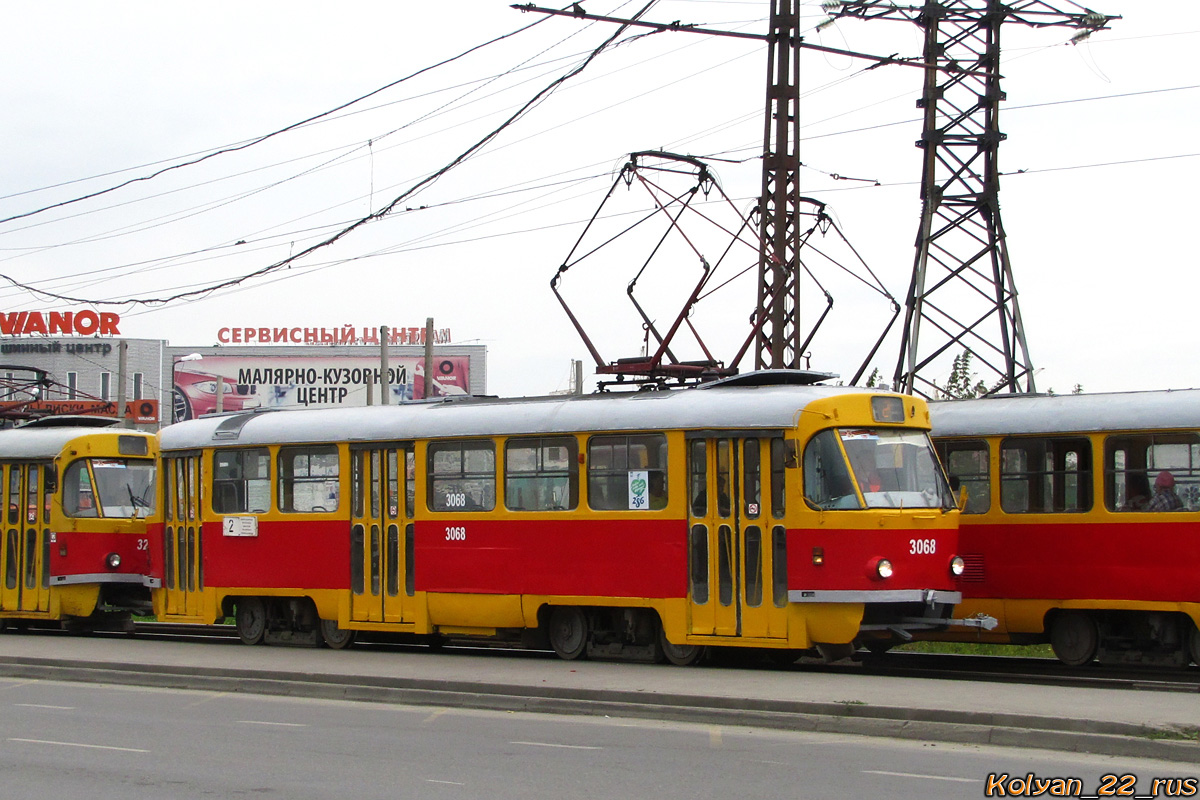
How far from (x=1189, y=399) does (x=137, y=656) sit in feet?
39.5

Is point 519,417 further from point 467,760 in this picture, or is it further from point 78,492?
point 78,492

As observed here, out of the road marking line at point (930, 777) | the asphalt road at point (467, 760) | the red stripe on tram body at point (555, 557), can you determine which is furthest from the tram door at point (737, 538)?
the road marking line at point (930, 777)

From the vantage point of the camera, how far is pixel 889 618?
1463 centimetres

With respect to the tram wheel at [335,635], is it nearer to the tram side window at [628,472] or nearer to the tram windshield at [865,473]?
the tram side window at [628,472]

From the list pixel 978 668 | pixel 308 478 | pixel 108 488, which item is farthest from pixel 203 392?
pixel 978 668

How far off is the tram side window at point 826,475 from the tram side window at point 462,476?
4057 mm

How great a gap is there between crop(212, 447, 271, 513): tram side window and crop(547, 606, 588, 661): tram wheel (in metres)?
4.57

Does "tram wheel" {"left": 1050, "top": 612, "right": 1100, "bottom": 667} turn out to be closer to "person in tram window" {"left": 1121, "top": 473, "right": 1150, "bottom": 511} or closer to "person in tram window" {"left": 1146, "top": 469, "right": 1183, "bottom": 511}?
"person in tram window" {"left": 1121, "top": 473, "right": 1150, "bottom": 511}

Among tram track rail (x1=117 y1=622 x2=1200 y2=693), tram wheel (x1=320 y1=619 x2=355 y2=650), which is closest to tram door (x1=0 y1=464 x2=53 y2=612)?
tram wheel (x1=320 y1=619 x2=355 y2=650)

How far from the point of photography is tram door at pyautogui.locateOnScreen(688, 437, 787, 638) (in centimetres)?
1498

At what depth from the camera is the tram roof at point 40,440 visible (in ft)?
73.1

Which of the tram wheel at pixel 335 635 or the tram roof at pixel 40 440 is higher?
the tram roof at pixel 40 440

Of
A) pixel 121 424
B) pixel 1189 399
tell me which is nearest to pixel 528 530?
pixel 1189 399

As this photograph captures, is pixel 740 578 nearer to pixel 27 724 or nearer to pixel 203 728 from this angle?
pixel 203 728
